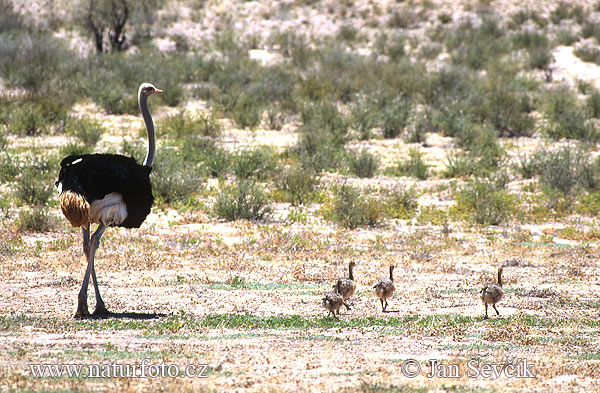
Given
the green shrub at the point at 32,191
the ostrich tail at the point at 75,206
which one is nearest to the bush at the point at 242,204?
the green shrub at the point at 32,191

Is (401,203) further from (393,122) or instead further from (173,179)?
(393,122)

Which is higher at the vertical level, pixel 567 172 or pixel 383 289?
pixel 383 289

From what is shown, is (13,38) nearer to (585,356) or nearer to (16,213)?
(16,213)

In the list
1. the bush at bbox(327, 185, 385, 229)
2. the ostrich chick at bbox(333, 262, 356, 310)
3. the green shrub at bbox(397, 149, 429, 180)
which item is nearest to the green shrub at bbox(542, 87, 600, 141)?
the green shrub at bbox(397, 149, 429, 180)

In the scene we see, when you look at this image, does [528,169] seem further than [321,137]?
No

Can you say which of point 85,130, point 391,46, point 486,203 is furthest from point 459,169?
point 391,46

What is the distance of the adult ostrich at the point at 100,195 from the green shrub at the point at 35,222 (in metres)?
5.35

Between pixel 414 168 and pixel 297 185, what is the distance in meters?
3.28

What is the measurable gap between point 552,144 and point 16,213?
13.9 meters

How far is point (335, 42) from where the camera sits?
39.2m

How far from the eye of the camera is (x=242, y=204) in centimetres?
1533

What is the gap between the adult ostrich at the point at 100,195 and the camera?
8289 millimetres

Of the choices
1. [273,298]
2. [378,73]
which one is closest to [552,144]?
[378,73]

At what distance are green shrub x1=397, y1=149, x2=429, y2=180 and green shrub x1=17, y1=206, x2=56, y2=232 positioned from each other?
27.3ft
